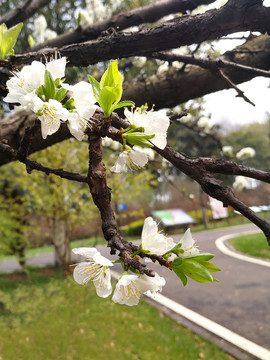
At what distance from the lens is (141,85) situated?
5.49 feet

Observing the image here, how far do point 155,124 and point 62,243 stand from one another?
6884mm

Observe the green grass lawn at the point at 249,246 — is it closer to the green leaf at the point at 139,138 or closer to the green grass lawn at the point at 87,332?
the green grass lawn at the point at 87,332

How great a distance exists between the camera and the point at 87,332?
4152 millimetres

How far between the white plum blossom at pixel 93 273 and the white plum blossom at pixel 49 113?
0.75ft

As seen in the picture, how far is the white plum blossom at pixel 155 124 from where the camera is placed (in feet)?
2.03

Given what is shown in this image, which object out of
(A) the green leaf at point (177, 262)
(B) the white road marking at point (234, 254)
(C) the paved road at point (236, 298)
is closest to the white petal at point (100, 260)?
(A) the green leaf at point (177, 262)

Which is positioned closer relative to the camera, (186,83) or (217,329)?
(186,83)

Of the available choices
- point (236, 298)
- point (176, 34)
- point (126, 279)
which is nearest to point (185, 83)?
point (176, 34)

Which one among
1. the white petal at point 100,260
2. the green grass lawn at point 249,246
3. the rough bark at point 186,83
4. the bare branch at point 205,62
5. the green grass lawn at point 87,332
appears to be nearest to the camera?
the white petal at point 100,260

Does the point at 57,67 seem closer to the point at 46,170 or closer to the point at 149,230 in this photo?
the point at 46,170

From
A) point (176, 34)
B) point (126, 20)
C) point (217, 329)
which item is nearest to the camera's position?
point (176, 34)

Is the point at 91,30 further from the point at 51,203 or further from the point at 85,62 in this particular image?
the point at 51,203

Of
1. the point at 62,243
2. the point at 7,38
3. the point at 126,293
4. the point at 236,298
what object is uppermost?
the point at 7,38

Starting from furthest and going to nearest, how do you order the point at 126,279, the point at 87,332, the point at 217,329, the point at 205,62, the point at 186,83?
the point at 87,332 < the point at 217,329 < the point at 186,83 < the point at 205,62 < the point at 126,279
